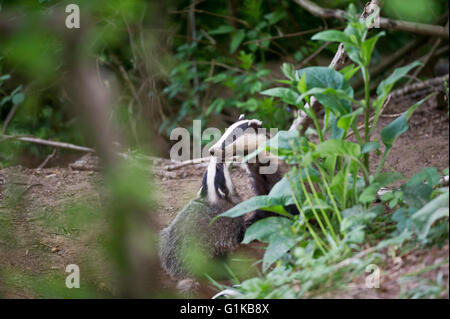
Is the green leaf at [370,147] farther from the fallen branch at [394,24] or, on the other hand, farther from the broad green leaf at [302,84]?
the fallen branch at [394,24]

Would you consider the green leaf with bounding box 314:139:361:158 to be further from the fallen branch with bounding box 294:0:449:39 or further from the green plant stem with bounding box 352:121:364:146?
the fallen branch with bounding box 294:0:449:39

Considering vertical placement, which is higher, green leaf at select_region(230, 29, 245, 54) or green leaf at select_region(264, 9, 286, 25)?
green leaf at select_region(264, 9, 286, 25)

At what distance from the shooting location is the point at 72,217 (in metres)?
1.17

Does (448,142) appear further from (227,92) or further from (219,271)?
(227,92)

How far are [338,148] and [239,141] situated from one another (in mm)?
1097

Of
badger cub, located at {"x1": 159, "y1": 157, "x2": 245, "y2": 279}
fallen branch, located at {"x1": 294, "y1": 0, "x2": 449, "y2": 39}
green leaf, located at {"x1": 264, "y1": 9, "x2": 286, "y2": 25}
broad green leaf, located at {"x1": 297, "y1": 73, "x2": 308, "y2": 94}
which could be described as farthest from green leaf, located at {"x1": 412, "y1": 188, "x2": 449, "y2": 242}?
green leaf, located at {"x1": 264, "y1": 9, "x2": 286, "y2": 25}

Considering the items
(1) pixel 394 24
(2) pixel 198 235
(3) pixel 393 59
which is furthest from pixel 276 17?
(2) pixel 198 235

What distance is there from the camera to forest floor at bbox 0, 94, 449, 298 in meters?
1.77

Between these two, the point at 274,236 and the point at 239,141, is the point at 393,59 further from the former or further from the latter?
the point at 274,236

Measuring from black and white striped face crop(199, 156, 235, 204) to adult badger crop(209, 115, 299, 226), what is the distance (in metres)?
0.06

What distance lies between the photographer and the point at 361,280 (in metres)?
1.87

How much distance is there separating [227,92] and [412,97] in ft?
7.23

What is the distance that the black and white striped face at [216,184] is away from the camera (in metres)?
3.07
